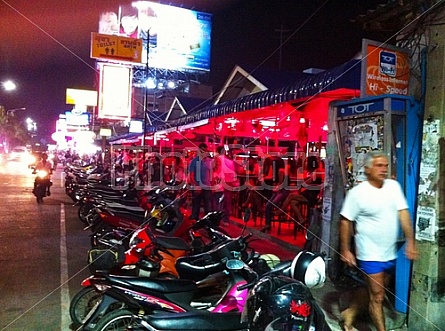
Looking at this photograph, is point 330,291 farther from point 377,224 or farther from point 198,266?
point 377,224

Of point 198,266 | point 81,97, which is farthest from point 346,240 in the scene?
point 81,97

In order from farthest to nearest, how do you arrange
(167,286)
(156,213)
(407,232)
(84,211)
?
(84,211), (156,213), (167,286), (407,232)

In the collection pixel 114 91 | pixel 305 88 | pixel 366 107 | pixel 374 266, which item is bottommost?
pixel 374 266

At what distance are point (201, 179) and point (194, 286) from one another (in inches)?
256

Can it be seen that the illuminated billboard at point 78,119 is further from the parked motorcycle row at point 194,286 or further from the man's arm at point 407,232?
the man's arm at point 407,232

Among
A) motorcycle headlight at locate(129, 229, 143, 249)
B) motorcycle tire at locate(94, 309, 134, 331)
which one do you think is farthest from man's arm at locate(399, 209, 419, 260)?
motorcycle headlight at locate(129, 229, 143, 249)

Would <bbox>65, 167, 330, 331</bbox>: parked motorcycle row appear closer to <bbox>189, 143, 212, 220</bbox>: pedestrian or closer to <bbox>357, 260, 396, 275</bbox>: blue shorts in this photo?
<bbox>357, 260, 396, 275</bbox>: blue shorts

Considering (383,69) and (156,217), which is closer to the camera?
(383,69)

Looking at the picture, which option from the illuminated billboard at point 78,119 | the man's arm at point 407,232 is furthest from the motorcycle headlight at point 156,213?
the illuminated billboard at point 78,119

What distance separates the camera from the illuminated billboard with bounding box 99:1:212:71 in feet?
125

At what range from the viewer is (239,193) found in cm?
1271

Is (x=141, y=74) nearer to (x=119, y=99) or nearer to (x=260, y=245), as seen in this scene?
(x=119, y=99)

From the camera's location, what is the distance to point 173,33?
1543 inches

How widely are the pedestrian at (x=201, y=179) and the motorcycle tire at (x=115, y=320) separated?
6.94m
